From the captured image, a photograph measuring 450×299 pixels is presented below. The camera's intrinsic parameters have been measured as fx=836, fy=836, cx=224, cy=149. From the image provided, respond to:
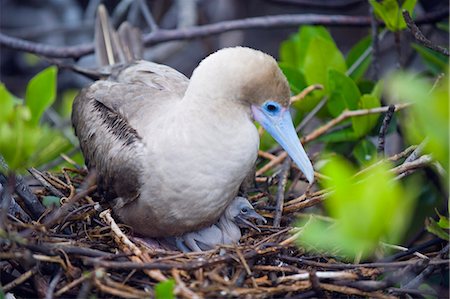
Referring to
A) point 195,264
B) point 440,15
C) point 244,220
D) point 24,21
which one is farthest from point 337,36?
point 195,264

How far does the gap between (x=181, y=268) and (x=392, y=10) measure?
66.4 inches

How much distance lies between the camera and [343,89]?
3896mm

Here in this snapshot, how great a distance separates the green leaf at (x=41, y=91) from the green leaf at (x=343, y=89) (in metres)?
1.37

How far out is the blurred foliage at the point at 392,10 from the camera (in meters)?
3.76

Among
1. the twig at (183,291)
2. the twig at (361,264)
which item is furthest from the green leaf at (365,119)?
the twig at (183,291)

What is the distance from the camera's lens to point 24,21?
7.66 m

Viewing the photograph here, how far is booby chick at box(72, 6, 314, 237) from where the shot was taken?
307cm

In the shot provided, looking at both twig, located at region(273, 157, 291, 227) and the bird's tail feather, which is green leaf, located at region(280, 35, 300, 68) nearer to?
the bird's tail feather

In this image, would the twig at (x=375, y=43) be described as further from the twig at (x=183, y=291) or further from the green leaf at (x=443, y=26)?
the twig at (x=183, y=291)

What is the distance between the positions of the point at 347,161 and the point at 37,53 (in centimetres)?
177

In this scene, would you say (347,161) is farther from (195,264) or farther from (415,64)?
(415,64)

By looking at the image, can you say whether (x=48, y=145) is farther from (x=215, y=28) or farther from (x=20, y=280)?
(x=215, y=28)

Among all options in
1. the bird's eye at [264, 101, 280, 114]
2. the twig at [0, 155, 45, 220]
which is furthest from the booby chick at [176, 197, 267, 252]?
the twig at [0, 155, 45, 220]

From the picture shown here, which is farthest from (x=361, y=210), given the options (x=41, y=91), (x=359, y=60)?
Result: (x=359, y=60)
